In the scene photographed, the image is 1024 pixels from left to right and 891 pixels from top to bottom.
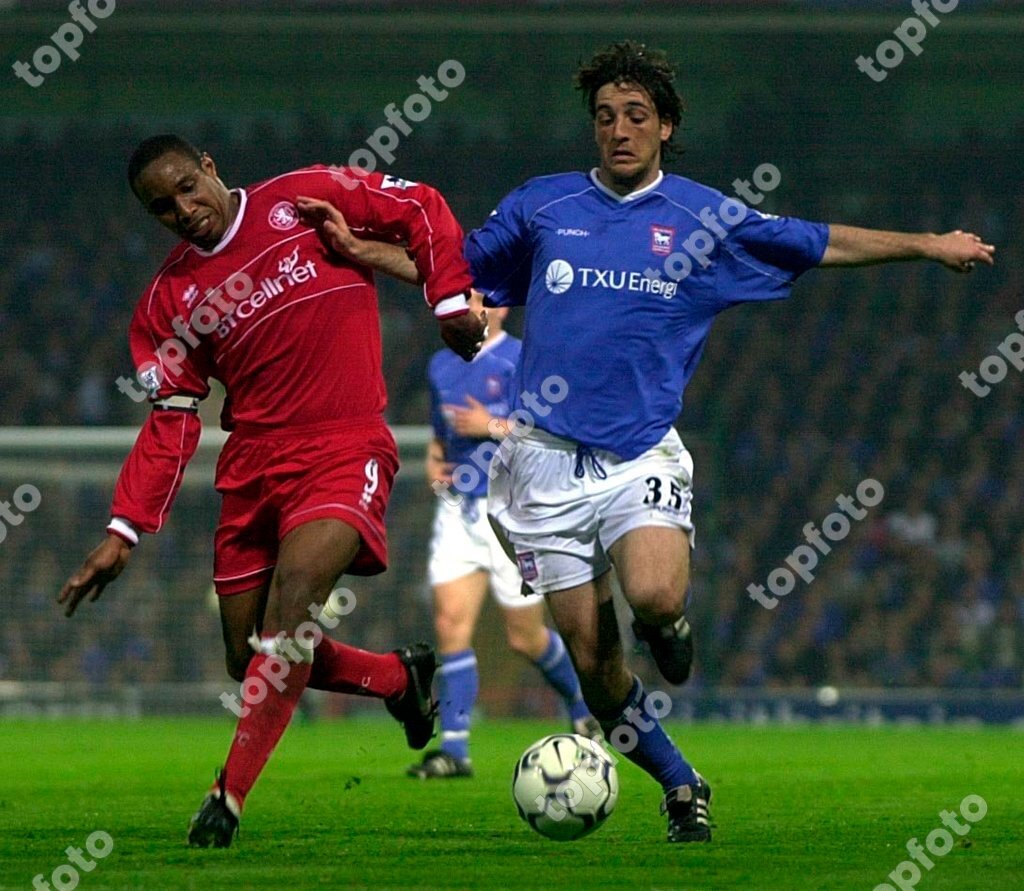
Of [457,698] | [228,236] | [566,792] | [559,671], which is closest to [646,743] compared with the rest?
[566,792]

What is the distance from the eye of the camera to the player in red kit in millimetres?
6578

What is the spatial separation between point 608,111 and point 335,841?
2.44 meters

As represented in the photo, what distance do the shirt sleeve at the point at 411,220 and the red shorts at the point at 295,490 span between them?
0.54 m

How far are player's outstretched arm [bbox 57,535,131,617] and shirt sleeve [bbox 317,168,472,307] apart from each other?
1270mm

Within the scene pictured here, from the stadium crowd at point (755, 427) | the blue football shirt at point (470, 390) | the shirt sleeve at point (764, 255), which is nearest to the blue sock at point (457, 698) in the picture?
the blue football shirt at point (470, 390)

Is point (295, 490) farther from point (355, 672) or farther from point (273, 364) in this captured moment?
point (355, 672)

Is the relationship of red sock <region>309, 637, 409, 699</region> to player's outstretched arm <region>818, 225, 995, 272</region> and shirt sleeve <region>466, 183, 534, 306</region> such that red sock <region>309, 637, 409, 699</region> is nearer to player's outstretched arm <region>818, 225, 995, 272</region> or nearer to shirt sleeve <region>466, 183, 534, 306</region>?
shirt sleeve <region>466, 183, 534, 306</region>

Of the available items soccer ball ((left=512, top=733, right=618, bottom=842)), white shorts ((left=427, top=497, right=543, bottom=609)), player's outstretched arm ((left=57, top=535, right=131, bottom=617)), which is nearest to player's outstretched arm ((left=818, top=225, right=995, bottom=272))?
soccer ball ((left=512, top=733, right=618, bottom=842))

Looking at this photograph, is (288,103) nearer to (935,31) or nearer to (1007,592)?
(935,31)

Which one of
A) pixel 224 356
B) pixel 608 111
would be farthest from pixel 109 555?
Result: pixel 608 111

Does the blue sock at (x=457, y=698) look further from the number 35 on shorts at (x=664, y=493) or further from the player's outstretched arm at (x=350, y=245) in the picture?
the number 35 on shorts at (x=664, y=493)

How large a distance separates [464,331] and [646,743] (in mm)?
1427

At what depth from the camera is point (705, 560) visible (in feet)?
52.9

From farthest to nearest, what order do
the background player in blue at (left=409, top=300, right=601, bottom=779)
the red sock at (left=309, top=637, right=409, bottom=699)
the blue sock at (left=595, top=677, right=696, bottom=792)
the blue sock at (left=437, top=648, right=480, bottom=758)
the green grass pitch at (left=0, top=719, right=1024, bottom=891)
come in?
the background player in blue at (left=409, top=300, right=601, bottom=779)
the blue sock at (left=437, top=648, right=480, bottom=758)
the red sock at (left=309, top=637, right=409, bottom=699)
the blue sock at (left=595, top=677, right=696, bottom=792)
the green grass pitch at (left=0, top=719, right=1024, bottom=891)
